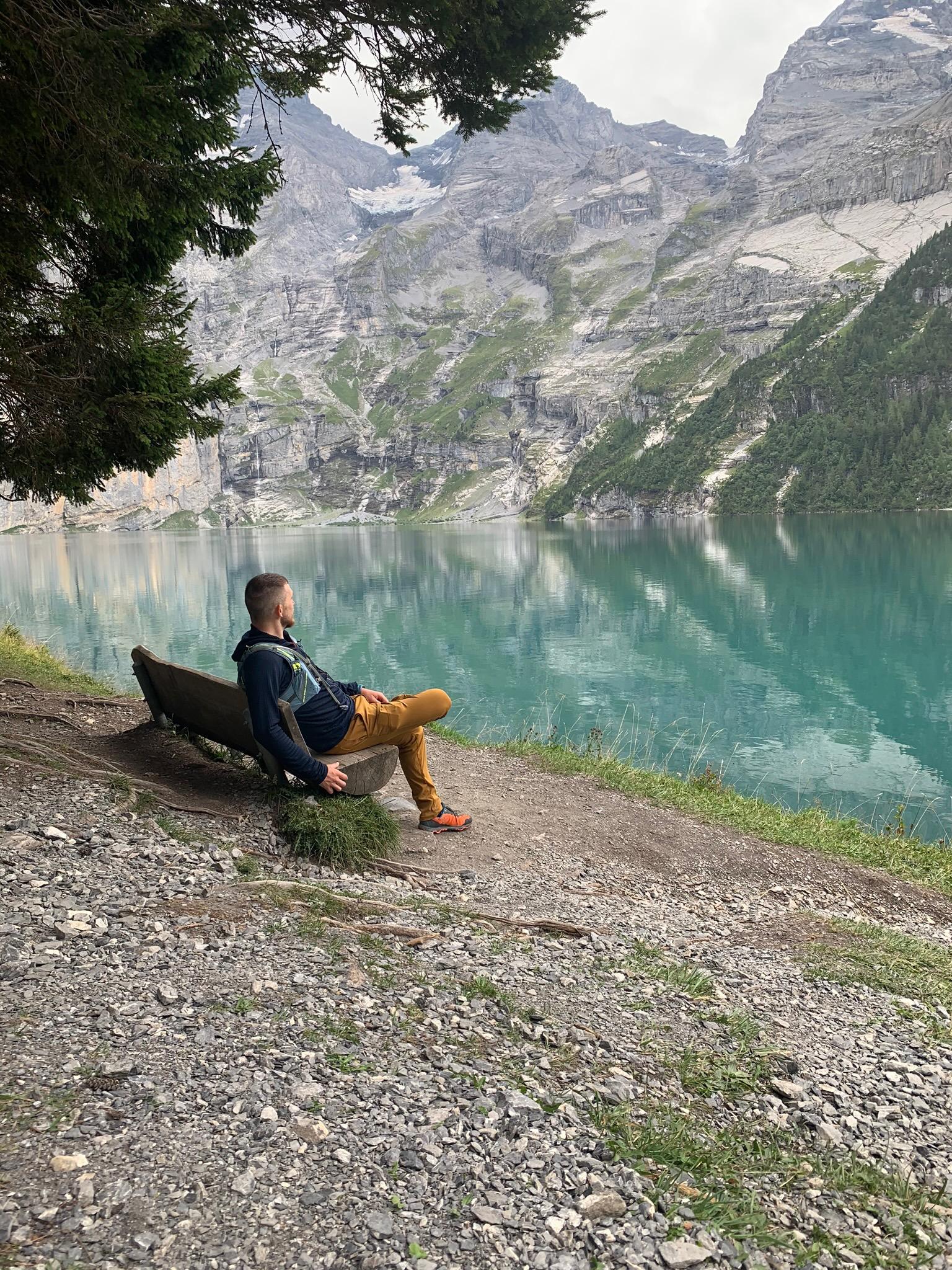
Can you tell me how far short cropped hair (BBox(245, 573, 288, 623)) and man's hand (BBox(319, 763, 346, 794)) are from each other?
146 centimetres

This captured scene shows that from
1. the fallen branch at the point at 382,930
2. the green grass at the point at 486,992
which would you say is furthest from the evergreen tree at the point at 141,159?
the green grass at the point at 486,992

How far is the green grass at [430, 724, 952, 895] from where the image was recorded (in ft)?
35.4

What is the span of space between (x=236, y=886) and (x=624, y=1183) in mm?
3393

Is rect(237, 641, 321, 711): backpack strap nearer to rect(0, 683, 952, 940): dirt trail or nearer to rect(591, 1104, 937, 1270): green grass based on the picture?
rect(0, 683, 952, 940): dirt trail

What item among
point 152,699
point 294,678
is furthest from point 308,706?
point 152,699

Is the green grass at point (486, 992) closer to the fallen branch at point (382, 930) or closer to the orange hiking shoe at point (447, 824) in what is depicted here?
the fallen branch at point (382, 930)

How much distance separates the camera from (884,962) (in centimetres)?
648

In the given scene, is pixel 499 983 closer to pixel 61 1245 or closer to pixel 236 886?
pixel 236 886

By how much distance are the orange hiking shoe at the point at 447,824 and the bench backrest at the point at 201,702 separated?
6.65 feet

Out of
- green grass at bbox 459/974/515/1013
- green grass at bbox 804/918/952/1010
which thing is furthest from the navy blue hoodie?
green grass at bbox 804/918/952/1010

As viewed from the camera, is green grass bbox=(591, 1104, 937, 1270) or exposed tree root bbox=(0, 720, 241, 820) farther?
exposed tree root bbox=(0, 720, 241, 820)

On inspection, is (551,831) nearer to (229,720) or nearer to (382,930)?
(229,720)

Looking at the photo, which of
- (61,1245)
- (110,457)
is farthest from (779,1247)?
(110,457)

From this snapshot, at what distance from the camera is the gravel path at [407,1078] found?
299 cm
